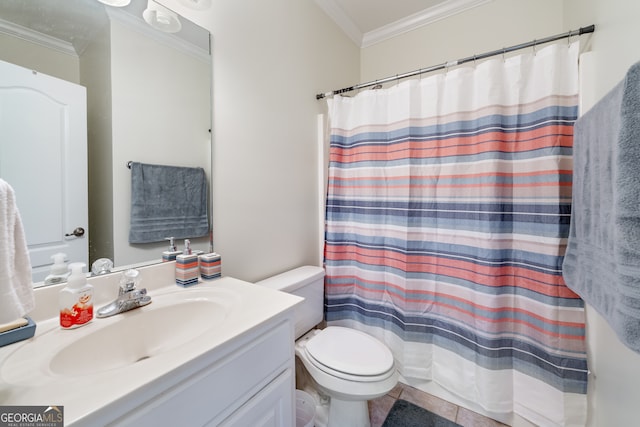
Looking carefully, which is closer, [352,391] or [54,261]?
[54,261]

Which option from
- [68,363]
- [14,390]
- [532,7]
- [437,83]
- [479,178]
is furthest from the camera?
[532,7]

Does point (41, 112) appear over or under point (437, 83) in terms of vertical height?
under

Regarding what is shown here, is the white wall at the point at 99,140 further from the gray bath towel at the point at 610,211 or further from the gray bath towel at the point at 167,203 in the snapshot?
the gray bath towel at the point at 610,211

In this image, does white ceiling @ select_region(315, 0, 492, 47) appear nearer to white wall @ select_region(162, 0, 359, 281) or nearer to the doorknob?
white wall @ select_region(162, 0, 359, 281)

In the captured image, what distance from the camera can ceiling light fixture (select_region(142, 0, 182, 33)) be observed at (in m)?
0.96

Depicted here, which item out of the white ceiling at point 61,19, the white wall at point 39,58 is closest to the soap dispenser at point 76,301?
the white wall at point 39,58

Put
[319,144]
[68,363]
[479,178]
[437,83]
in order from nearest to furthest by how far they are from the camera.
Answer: [68,363] → [479,178] → [437,83] → [319,144]

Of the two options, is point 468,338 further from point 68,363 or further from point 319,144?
point 68,363

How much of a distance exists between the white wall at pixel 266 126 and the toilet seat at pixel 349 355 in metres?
0.46

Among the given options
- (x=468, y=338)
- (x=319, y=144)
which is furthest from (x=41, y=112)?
(x=468, y=338)

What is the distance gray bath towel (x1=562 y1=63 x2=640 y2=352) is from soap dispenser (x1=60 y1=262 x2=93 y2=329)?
133 centimetres

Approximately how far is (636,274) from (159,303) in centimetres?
127

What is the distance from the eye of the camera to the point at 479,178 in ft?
4.05

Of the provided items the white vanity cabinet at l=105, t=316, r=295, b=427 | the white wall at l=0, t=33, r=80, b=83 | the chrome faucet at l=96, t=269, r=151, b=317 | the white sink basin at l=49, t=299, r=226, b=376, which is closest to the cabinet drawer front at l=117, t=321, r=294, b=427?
the white vanity cabinet at l=105, t=316, r=295, b=427
